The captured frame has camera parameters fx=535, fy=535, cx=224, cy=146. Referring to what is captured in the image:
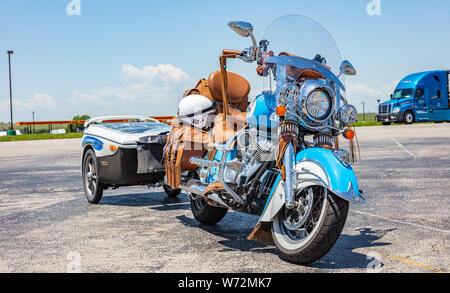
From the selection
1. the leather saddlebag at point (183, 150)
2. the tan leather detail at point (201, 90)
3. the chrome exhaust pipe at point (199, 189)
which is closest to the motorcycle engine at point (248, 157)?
the chrome exhaust pipe at point (199, 189)

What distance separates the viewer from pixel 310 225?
4387mm

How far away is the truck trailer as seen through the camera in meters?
34.2

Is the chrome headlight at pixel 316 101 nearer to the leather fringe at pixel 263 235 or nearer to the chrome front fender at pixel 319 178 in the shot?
the chrome front fender at pixel 319 178

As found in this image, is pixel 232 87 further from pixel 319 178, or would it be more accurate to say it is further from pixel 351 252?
pixel 351 252

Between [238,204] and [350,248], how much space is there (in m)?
1.14

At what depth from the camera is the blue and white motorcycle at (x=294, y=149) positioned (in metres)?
4.15

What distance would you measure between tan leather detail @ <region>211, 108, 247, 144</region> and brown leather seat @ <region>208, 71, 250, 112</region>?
336 millimetres

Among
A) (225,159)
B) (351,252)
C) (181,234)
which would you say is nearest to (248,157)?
(225,159)

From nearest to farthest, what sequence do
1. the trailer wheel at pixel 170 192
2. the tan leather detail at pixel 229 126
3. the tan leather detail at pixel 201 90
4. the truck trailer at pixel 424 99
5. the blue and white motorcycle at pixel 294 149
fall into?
1. the blue and white motorcycle at pixel 294 149
2. the tan leather detail at pixel 229 126
3. the tan leather detail at pixel 201 90
4. the trailer wheel at pixel 170 192
5. the truck trailer at pixel 424 99

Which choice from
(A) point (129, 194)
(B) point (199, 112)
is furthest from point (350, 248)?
(A) point (129, 194)

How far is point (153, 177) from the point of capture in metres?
7.87

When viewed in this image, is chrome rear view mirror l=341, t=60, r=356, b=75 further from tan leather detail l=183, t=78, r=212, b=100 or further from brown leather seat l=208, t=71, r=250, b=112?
tan leather detail l=183, t=78, r=212, b=100

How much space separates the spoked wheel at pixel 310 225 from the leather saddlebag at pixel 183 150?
1.79 m

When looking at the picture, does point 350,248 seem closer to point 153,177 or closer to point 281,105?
point 281,105
